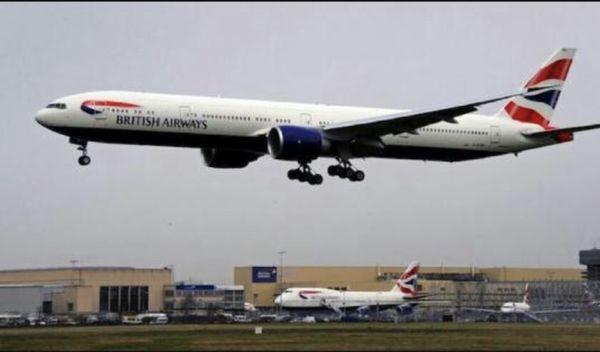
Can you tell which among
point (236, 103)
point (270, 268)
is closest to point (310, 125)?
point (236, 103)

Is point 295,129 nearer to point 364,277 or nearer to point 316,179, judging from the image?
point 316,179

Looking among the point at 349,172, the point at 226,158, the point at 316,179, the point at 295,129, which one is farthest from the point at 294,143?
the point at 226,158

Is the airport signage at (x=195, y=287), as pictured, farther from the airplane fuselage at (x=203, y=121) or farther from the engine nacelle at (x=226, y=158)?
the airplane fuselage at (x=203, y=121)

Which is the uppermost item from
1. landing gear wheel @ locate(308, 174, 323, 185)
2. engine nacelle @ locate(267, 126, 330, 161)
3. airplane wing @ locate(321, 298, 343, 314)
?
engine nacelle @ locate(267, 126, 330, 161)

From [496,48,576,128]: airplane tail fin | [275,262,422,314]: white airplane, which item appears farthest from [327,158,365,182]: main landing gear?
[275,262,422,314]: white airplane

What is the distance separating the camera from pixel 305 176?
69000 mm

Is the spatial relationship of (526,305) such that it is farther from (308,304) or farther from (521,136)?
(521,136)

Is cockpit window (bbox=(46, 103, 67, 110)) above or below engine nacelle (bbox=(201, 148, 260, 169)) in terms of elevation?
above

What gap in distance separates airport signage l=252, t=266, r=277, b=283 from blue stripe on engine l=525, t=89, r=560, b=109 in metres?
106

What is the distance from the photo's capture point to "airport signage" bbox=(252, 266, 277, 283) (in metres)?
178

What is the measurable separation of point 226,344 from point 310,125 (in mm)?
22492

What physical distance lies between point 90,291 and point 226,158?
83.9 metres

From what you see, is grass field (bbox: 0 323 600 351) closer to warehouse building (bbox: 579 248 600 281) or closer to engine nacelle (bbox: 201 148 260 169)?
engine nacelle (bbox: 201 148 260 169)

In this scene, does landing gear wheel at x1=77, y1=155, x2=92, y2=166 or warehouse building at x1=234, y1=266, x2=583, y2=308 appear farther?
warehouse building at x1=234, y1=266, x2=583, y2=308
